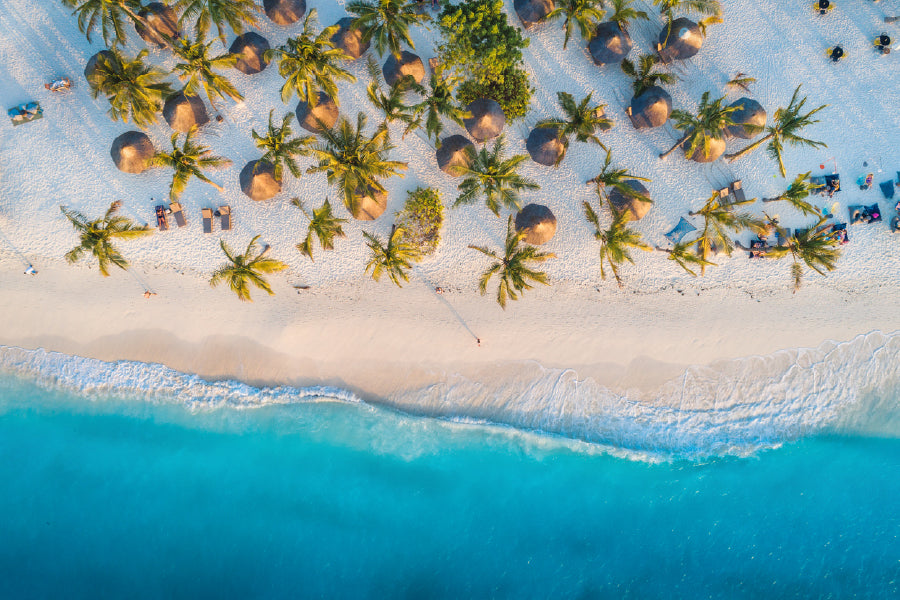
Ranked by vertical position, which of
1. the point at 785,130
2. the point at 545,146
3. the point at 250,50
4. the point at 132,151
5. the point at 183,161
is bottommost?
the point at 183,161

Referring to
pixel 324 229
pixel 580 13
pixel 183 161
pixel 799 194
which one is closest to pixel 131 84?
pixel 183 161

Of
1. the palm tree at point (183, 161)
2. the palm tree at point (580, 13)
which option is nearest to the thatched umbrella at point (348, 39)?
the palm tree at point (183, 161)

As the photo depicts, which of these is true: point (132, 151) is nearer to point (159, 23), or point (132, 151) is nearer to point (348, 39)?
point (159, 23)

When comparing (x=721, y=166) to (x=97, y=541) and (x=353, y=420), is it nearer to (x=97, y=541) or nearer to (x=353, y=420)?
(x=353, y=420)

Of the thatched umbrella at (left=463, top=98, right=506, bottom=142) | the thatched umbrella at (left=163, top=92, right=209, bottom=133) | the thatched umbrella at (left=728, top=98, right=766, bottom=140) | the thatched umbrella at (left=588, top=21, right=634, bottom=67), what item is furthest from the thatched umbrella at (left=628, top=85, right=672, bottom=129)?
the thatched umbrella at (left=163, top=92, right=209, bottom=133)

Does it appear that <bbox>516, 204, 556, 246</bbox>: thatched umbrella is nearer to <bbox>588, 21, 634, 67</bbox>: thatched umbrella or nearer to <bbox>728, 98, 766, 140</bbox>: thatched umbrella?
<bbox>588, 21, 634, 67</bbox>: thatched umbrella

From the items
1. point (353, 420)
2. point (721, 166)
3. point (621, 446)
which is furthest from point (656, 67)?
point (353, 420)
